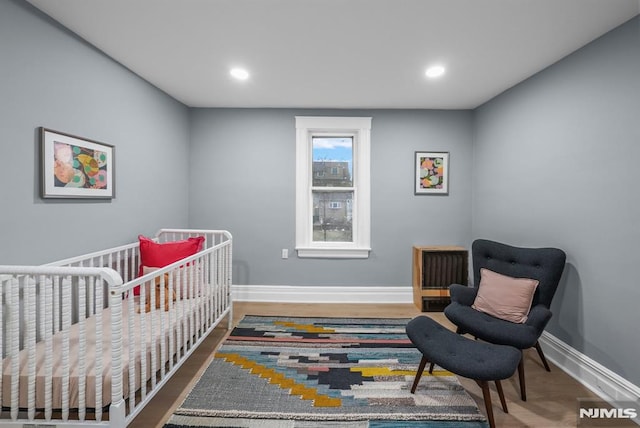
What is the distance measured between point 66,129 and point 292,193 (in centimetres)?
205

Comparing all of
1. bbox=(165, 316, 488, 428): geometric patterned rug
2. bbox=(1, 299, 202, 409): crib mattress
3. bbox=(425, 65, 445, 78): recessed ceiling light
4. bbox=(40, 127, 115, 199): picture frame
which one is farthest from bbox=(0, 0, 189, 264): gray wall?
bbox=(425, 65, 445, 78): recessed ceiling light

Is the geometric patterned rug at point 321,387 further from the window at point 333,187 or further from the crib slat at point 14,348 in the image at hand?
the window at point 333,187

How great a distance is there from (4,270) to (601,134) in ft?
11.0

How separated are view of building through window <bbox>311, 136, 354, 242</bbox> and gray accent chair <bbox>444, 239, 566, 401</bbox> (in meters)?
1.50

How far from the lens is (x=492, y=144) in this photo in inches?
119

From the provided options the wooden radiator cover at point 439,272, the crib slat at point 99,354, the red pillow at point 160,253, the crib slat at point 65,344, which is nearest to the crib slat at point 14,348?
the crib slat at point 65,344

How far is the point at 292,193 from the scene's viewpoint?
11.1 ft

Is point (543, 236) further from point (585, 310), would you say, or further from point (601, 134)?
point (601, 134)

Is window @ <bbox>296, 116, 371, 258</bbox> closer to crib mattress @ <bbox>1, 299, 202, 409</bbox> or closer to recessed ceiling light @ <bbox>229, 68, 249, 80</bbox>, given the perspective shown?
recessed ceiling light @ <bbox>229, 68, 249, 80</bbox>

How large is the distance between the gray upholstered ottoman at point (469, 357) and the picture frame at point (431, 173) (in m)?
1.90

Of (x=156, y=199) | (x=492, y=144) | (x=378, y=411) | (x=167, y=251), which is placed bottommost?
(x=378, y=411)

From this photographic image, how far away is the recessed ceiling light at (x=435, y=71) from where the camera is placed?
2305mm

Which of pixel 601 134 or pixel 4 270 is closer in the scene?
pixel 4 270

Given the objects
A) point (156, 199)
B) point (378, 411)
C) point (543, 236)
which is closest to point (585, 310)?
point (543, 236)
